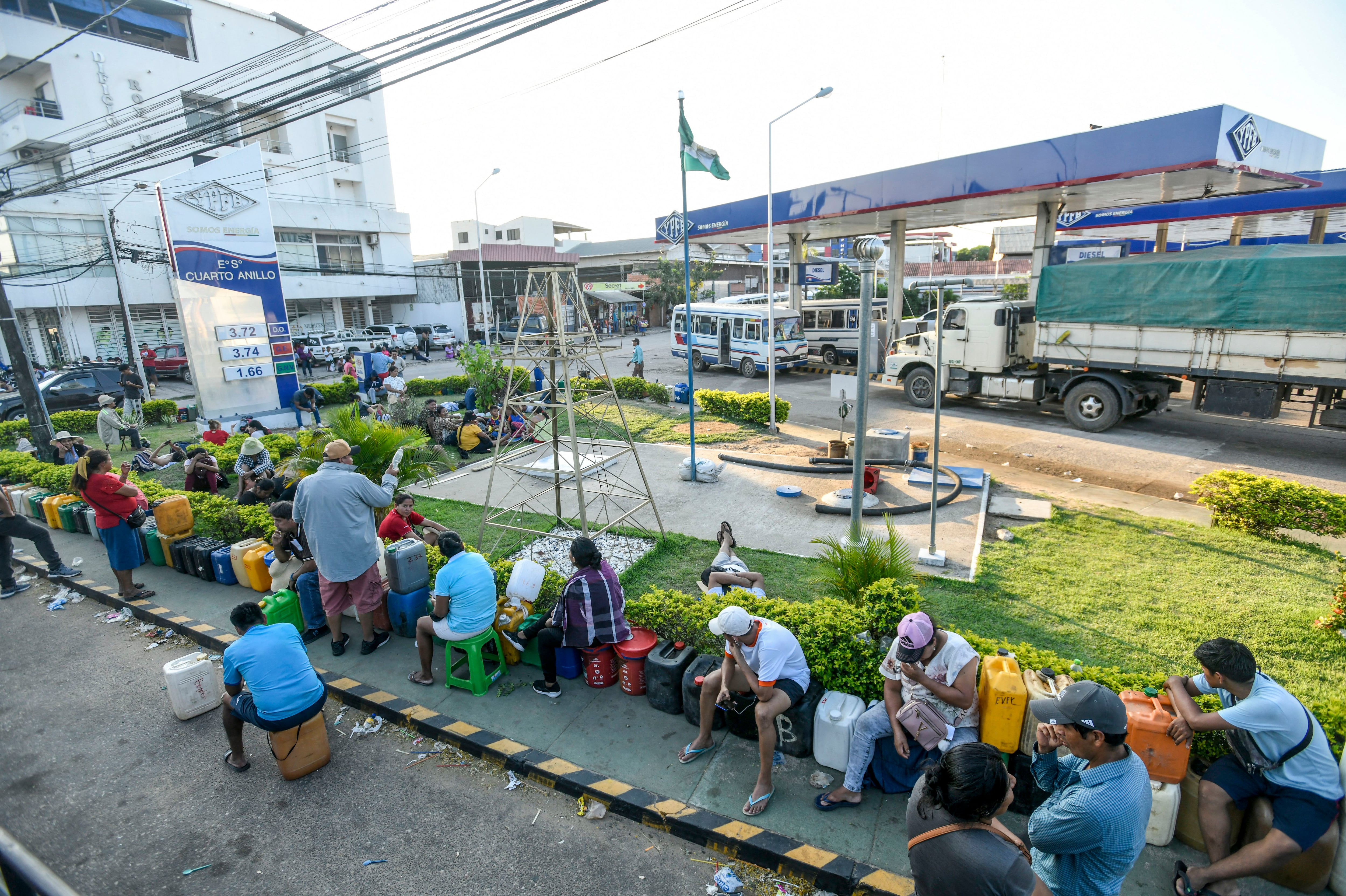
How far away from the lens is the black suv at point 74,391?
1797cm

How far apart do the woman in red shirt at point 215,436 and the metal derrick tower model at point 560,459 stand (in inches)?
214

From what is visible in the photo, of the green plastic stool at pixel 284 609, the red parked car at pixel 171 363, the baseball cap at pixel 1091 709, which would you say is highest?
the red parked car at pixel 171 363

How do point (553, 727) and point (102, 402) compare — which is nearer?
point (553, 727)

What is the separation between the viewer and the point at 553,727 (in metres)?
4.89

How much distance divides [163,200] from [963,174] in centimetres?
1773

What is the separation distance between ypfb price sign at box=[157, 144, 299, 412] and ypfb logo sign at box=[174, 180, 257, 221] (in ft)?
0.04

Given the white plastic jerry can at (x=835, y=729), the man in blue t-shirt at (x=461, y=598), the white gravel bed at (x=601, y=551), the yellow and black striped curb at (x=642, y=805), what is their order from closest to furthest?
the yellow and black striped curb at (x=642, y=805)
the white plastic jerry can at (x=835, y=729)
the man in blue t-shirt at (x=461, y=598)
the white gravel bed at (x=601, y=551)

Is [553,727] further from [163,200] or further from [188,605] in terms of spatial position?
[163,200]

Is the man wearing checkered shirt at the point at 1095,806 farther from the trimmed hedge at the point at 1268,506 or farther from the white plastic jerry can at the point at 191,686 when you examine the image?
the trimmed hedge at the point at 1268,506

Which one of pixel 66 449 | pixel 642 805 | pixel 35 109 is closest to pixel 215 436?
pixel 66 449

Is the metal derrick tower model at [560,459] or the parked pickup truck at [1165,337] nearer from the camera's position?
the metal derrick tower model at [560,459]

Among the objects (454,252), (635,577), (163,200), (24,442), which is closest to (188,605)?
(635,577)

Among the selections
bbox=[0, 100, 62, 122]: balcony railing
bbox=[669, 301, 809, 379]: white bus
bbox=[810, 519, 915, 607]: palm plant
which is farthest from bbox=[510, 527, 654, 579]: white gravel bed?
bbox=[0, 100, 62, 122]: balcony railing

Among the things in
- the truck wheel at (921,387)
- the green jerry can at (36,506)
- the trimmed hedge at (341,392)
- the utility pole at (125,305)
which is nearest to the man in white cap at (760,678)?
the green jerry can at (36,506)
